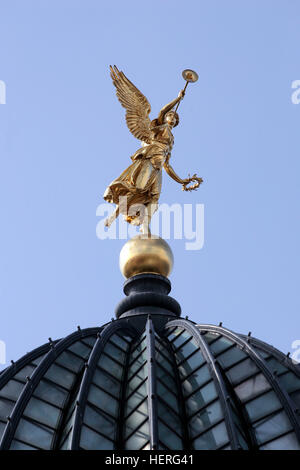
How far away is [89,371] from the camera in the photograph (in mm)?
32125

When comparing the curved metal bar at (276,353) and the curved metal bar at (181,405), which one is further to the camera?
the curved metal bar at (276,353)

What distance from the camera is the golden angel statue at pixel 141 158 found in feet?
131

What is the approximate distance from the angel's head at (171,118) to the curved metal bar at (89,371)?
322 inches

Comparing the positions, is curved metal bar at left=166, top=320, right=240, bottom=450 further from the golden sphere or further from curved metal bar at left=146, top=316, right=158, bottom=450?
the golden sphere

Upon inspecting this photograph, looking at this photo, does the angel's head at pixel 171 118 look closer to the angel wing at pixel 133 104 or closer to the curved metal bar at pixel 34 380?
the angel wing at pixel 133 104

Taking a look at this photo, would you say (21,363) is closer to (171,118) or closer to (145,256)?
(145,256)

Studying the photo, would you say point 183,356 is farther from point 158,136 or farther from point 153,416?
point 158,136

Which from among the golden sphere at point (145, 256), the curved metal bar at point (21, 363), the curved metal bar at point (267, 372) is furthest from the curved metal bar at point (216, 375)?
the curved metal bar at point (21, 363)

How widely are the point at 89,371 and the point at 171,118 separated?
41.2 ft

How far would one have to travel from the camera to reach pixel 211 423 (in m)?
29.9

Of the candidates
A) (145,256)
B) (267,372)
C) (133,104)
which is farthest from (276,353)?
(133,104)

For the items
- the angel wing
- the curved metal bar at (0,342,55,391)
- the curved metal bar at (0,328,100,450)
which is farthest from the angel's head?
the curved metal bar at (0,342,55,391)
